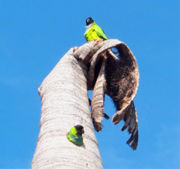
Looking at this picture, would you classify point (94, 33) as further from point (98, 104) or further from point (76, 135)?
point (76, 135)

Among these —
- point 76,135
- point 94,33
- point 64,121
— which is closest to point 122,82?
point 64,121

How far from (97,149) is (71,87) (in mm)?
911

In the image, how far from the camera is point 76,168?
3252 mm

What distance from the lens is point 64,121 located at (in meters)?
3.85

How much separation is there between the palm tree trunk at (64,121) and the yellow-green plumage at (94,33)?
6.69ft

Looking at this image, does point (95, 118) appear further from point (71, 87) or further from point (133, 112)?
point (133, 112)


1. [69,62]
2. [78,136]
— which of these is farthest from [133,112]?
[78,136]

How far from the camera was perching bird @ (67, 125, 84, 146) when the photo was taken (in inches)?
139

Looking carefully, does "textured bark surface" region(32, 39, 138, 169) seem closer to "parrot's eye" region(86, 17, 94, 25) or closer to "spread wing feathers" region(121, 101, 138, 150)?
"spread wing feathers" region(121, 101, 138, 150)

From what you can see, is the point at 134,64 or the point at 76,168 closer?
the point at 76,168

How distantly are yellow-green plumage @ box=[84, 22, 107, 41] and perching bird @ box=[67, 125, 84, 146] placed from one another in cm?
362

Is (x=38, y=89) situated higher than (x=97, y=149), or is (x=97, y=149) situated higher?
(x=38, y=89)

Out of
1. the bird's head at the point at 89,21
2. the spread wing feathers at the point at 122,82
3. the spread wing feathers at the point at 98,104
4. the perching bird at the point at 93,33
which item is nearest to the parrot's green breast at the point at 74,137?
the spread wing feathers at the point at 98,104

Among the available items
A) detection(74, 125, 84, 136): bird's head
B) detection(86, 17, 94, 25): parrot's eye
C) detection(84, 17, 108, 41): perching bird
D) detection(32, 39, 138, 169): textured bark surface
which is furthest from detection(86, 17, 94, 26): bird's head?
detection(74, 125, 84, 136): bird's head
